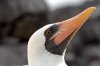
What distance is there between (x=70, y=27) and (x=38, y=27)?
517cm

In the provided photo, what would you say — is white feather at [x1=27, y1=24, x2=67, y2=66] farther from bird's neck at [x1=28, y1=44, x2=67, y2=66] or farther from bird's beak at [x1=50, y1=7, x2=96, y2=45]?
bird's beak at [x1=50, y1=7, x2=96, y2=45]

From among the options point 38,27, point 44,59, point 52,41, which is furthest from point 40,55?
point 38,27

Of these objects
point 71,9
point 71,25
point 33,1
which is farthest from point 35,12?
point 71,25

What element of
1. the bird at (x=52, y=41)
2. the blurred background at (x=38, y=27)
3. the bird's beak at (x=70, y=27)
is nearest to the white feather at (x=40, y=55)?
the bird at (x=52, y=41)

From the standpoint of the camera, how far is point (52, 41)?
385 cm

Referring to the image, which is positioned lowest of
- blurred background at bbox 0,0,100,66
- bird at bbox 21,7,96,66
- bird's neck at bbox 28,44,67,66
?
bird's neck at bbox 28,44,67,66

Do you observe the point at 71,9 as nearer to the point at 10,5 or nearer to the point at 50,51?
the point at 10,5

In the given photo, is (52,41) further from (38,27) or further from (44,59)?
(38,27)

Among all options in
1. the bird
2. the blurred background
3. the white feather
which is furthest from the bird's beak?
the blurred background

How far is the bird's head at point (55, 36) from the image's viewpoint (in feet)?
11.9

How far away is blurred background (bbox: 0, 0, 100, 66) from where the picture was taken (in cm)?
865

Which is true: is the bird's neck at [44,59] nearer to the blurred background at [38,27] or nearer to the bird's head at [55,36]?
the bird's head at [55,36]

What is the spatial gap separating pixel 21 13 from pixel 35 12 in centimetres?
27

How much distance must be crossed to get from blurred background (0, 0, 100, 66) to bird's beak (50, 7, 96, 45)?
4.28 meters
